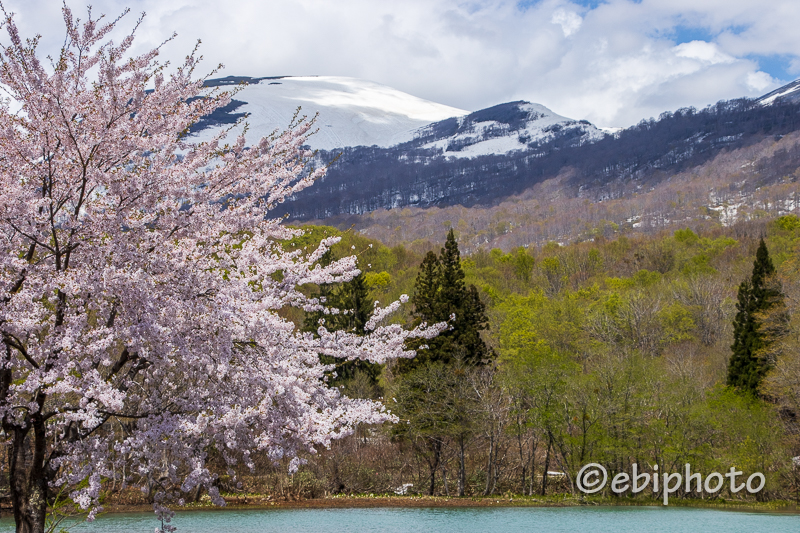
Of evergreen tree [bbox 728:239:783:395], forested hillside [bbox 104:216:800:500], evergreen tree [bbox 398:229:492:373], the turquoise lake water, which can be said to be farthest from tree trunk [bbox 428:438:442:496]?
evergreen tree [bbox 728:239:783:395]

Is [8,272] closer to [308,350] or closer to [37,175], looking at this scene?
[37,175]

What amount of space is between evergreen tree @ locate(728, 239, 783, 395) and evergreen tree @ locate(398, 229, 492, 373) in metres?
13.2

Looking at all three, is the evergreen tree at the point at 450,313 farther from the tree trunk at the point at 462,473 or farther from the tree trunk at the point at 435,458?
the tree trunk at the point at 462,473

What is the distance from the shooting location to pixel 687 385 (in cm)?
3606

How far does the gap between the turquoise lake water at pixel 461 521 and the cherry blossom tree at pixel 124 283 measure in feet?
52.0

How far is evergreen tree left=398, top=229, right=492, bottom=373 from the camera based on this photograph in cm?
3844

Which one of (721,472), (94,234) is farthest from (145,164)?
(721,472)

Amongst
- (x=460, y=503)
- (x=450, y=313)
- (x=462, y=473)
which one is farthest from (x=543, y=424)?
(x=450, y=313)

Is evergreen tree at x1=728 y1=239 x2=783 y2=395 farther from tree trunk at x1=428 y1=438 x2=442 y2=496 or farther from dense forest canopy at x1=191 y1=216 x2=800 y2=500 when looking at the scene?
tree trunk at x1=428 y1=438 x2=442 y2=496

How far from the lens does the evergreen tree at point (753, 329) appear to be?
37.7 metres

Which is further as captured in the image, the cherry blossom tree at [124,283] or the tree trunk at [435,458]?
the tree trunk at [435,458]

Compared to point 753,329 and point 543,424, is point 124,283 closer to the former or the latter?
point 543,424

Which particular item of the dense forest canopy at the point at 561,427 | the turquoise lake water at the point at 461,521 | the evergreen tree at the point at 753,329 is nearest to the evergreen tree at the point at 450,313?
the dense forest canopy at the point at 561,427

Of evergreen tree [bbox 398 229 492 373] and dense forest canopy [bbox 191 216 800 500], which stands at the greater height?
evergreen tree [bbox 398 229 492 373]
